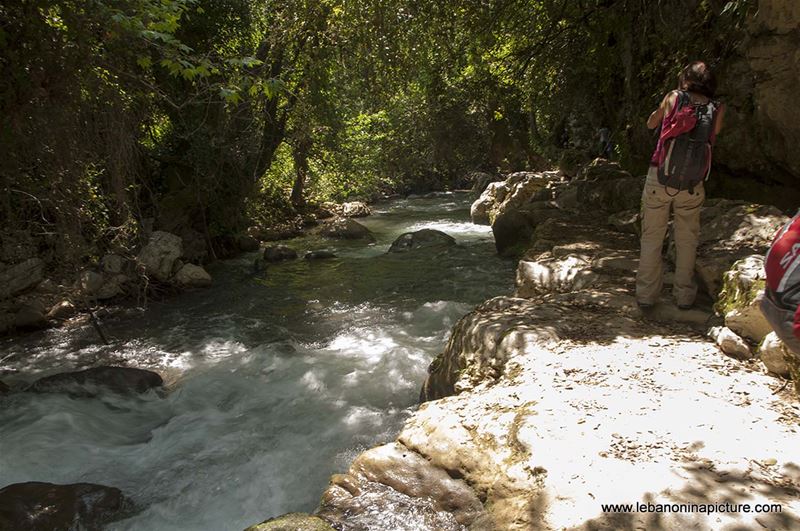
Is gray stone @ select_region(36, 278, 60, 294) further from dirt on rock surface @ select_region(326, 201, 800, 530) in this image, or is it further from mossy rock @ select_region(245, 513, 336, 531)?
mossy rock @ select_region(245, 513, 336, 531)

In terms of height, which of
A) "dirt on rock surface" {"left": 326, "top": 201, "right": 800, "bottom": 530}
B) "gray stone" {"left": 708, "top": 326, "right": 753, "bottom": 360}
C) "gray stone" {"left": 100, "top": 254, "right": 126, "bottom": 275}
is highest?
"gray stone" {"left": 708, "top": 326, "right": 753, "bottom": 360}

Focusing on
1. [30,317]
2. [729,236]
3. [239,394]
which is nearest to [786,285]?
[729,236]

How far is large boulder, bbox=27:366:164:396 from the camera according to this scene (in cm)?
576

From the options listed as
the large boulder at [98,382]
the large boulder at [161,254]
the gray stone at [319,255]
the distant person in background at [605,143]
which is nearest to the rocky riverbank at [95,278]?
the large boulder at [161,254]

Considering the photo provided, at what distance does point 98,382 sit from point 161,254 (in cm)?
473

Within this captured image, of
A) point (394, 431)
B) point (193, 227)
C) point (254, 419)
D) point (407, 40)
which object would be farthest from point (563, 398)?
point (193, 227)

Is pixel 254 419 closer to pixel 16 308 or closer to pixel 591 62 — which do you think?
pixel 16 308

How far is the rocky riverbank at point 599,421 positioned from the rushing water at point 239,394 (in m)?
Answer: 1.08

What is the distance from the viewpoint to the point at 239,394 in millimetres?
5883

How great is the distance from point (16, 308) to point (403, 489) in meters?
7.88

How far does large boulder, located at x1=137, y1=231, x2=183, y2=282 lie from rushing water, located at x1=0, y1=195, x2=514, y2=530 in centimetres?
67

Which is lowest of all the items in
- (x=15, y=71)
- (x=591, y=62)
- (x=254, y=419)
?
(x=254, y=419)

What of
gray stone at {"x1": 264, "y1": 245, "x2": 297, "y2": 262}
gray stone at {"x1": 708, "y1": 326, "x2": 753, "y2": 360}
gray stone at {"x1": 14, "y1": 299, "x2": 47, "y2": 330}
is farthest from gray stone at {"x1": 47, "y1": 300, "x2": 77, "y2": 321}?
gray stone at {"x1": 708, "y1": 326, "x2": 753, "y2": 360}

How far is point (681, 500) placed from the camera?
2.26 metres
